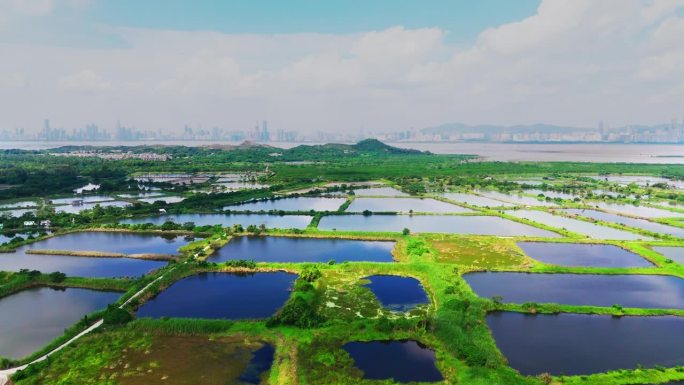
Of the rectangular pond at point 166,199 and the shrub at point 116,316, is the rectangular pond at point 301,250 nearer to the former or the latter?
the shrub at point 116,316

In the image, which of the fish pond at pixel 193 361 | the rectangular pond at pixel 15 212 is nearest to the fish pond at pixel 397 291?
the fish pond at pixel 193 361

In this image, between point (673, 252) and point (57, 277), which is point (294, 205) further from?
point (673, 252)

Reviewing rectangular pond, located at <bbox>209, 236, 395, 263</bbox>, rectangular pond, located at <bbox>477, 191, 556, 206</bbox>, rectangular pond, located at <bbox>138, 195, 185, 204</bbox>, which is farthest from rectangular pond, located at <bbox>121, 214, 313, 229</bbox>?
rectangular pond, located at <bbox>477, 191, 556, 206</bbox>

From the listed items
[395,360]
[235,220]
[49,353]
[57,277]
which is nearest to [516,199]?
[235,220]

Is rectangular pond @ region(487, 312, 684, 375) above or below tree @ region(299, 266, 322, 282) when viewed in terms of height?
below

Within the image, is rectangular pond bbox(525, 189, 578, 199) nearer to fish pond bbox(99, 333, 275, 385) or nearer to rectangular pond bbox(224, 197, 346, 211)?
rectangular pond bbox(224, 197, 346, 211)

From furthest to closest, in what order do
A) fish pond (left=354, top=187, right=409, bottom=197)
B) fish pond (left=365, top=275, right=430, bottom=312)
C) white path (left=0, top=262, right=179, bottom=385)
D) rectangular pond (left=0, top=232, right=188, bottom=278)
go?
fish pond (left=354, top=187, right=409, bottom=197) → rectangular pond (left=0, top=232, right=188, bottom=278) → fish pond (left=365, top=275, right=430, bottom=312) → white path (left=0, top=262, right=179, bottom=385)

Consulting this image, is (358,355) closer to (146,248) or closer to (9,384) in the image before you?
(9,384)

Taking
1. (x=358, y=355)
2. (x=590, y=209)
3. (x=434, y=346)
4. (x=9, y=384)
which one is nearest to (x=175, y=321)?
(x=9, y=384)
